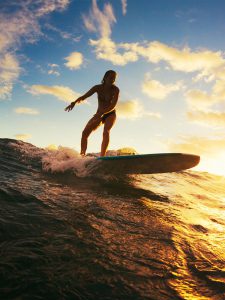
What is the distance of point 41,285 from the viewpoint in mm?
1829

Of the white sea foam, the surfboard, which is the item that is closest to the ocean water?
the surfboard

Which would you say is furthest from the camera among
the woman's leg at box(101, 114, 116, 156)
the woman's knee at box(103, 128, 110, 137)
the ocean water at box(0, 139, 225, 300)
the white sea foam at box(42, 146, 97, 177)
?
the woman's knee at box(103, 128, 110, 137)

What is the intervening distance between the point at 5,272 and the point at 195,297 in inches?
55.5

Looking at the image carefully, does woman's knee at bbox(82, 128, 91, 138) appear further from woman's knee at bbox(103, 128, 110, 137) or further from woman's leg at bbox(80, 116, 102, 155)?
woman's knee at bbox(103, 128, 110, 137)

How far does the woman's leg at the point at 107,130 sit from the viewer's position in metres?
7.57

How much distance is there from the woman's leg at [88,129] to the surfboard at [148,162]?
145 cm

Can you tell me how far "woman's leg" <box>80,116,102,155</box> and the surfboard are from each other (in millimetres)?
1451

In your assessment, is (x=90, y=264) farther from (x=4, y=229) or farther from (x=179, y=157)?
(x=179, y=157)

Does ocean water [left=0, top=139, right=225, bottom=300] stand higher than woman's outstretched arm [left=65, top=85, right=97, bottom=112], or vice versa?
woman's outstretched arm [left=65, top=85, right=97, bottom=112]

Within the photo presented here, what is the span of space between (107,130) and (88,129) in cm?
60

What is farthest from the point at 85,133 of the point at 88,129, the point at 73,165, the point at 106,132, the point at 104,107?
the point at 73,165

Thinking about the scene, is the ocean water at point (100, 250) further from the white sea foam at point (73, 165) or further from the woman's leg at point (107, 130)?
the woman's leg at point (107, 130)

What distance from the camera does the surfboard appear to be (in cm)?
643

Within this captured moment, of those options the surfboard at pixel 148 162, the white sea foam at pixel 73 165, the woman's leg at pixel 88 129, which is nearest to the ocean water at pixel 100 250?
the surfboard at pixel 148 162
